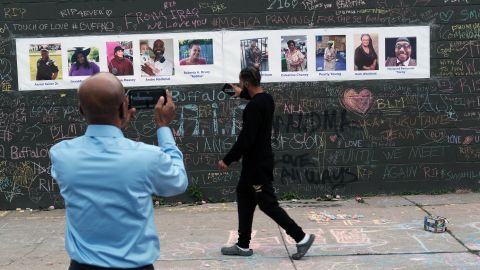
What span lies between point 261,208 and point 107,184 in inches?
121

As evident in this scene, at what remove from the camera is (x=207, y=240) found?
6.01 meters

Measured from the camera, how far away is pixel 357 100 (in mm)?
7711

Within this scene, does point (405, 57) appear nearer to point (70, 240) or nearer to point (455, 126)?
point (455, 126)

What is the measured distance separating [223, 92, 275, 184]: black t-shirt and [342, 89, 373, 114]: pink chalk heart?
2.74m

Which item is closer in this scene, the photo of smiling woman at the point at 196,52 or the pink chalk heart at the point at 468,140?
the photo of smiling woman at the point at 196,52

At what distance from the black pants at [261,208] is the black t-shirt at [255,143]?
0.09 metres

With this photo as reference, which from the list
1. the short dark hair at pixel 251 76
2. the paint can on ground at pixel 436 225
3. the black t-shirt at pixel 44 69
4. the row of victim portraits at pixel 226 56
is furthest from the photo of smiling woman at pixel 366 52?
the black t-shirt at pixel 44 69

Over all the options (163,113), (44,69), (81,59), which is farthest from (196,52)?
(163,113)

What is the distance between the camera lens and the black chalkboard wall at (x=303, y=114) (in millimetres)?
7594

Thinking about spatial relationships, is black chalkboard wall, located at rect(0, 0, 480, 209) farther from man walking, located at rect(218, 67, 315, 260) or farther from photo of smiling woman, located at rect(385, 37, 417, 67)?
man walking, located at rect(218, 67, 315, 260)

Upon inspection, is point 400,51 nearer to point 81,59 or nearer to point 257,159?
point 257,159

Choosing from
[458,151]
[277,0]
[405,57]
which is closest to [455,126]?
[458,151]

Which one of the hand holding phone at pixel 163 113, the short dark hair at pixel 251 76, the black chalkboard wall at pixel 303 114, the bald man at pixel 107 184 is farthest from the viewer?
the black chalkboard wall at pixel 303 114

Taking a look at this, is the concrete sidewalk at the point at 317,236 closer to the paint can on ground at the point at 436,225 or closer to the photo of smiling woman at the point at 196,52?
the paint can on ground at the point at 436,225
